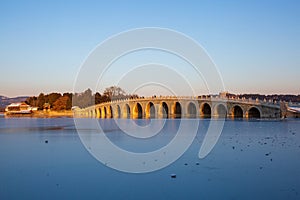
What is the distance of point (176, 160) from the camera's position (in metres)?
17.4

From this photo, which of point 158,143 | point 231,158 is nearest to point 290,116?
point 158,143

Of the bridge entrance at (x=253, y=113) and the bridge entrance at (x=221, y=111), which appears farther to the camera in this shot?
the bridge entrance at (x=221, y=111)

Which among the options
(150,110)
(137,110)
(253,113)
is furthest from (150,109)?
(253,113)

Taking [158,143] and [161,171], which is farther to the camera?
[158,143]

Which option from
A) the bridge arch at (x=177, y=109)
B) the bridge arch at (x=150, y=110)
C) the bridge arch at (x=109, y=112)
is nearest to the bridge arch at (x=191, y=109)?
the bridge arch at (x=177, y=109)

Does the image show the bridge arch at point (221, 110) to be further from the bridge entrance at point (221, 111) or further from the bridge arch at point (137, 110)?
the bridge arch at point (137, 110)

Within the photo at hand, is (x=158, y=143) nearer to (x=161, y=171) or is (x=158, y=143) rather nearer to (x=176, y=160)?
(x=176, y=160)

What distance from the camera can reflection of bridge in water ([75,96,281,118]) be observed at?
5338cm

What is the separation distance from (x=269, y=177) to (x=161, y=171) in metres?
4.30

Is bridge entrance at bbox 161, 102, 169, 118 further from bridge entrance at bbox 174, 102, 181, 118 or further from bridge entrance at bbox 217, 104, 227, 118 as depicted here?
bridge entrance at bbox 217, 104, 227, 118

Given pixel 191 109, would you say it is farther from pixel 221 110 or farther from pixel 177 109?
pixel 221 110

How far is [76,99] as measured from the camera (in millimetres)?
106250

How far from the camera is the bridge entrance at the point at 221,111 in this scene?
63675mm

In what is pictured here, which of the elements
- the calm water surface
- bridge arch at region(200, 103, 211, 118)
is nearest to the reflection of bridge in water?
bridge arch at region(200, 103, 211, 118)
